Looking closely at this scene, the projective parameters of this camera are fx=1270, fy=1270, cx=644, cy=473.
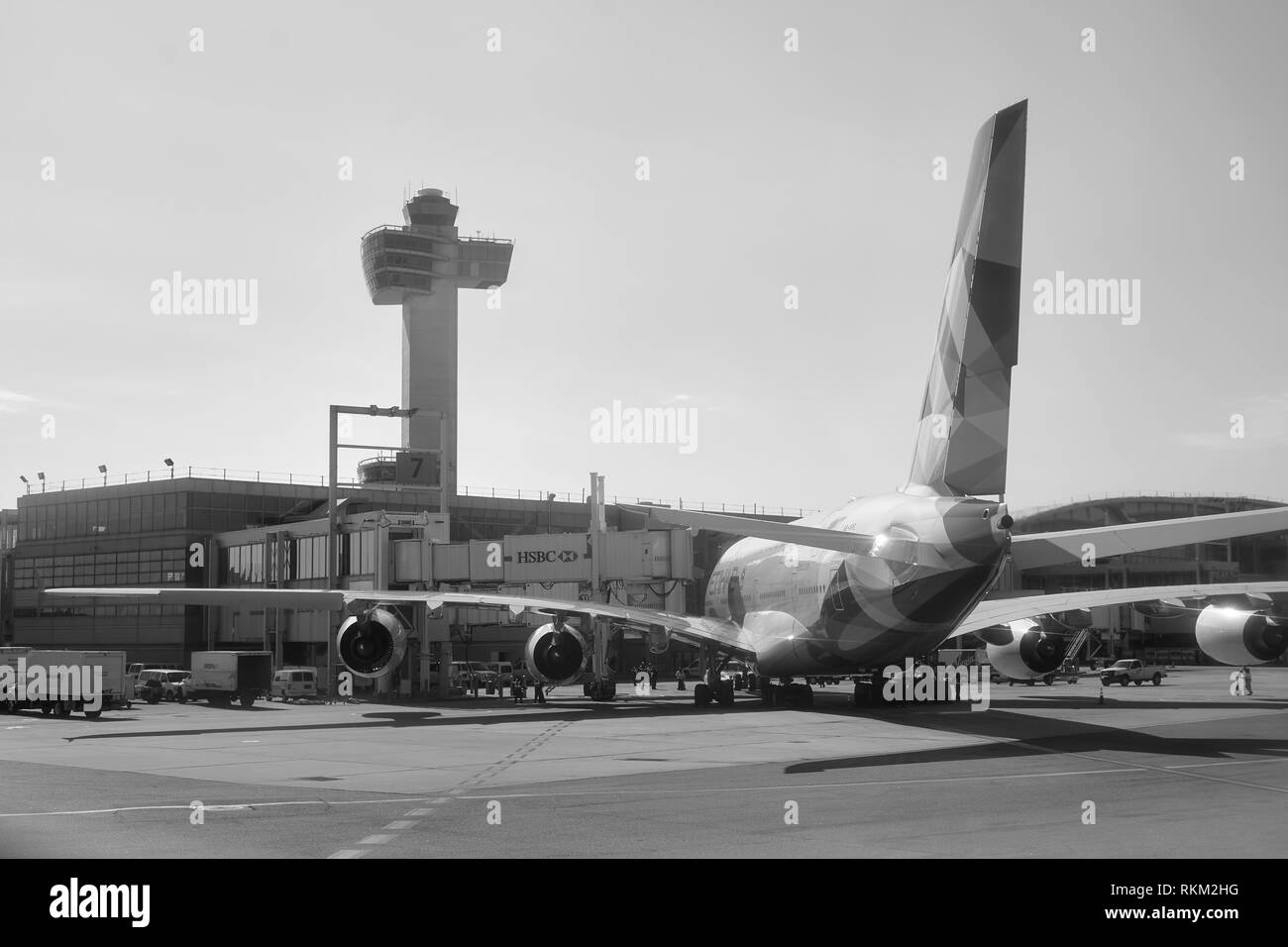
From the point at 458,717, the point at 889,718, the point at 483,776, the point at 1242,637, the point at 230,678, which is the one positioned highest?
the point at 1242,637

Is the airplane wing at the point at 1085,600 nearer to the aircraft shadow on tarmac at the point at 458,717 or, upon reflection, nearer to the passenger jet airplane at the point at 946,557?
the passenger jet airplane at the point at 946,557

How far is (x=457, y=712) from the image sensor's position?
41.2 m

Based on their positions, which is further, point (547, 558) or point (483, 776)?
point (547, 558)

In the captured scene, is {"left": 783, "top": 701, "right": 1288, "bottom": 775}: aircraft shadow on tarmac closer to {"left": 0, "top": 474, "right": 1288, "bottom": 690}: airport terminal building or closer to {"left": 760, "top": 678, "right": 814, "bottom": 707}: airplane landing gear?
{"left": 760, "top": 678, "right": 814, "bottom": 707}: airplane landing gear

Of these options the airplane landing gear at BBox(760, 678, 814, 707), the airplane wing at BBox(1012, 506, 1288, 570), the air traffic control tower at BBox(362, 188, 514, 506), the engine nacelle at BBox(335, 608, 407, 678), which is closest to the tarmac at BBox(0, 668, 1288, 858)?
the engine nacelle at BBox(335, 608, 407, 678)

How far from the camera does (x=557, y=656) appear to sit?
38.2 metres

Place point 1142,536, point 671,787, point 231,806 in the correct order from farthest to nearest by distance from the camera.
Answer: point 1142,536 < point 671,787 < point 231,806

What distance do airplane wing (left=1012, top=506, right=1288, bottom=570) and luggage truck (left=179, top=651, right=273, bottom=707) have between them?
1366 inches

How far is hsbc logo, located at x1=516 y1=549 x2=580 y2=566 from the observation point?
53219 millimetres

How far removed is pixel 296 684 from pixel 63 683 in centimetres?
1210

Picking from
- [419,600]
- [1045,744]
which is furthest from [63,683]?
[1045,744]

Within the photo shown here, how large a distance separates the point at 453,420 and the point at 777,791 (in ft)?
345

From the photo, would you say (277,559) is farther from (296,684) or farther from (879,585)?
(879,585)
